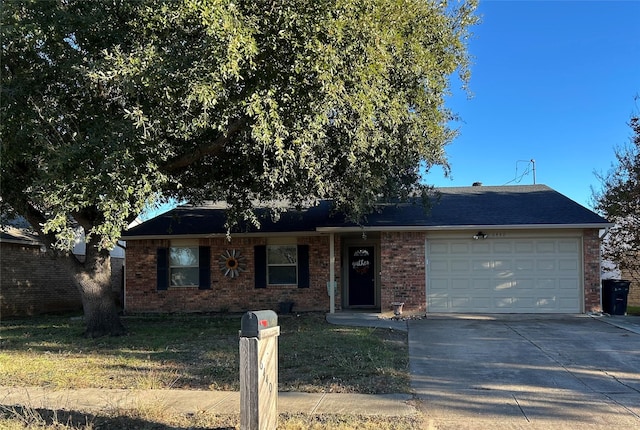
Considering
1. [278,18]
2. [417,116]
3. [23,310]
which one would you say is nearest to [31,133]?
[278,18]

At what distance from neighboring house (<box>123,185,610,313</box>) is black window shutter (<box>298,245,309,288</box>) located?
0.10 ft

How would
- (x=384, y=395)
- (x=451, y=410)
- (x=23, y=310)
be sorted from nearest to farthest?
1. (x=451, y=410)
2. (x=384, y=395)
3. (x=23, y=310)

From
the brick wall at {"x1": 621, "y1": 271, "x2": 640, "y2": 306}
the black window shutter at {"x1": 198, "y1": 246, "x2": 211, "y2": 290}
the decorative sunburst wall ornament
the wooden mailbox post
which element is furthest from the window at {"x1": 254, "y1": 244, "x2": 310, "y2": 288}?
the brick wall at {"x1": 621, "y1": 271, "x2": 640, "y2": 306}

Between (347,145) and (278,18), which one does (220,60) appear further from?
(347,145)

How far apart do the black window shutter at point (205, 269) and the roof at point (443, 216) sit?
2.26 feet

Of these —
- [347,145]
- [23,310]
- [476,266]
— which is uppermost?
[347,145]

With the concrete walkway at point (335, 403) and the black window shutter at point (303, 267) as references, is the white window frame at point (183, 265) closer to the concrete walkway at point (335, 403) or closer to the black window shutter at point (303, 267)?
the black window shutter at point (303, 267)

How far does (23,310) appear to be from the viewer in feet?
61.5

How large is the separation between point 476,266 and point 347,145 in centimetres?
778

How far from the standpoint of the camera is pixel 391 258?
48.5ft

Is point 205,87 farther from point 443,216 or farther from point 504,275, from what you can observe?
point 504,275

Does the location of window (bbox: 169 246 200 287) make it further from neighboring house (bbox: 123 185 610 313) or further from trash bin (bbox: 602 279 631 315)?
trash bin (bbox: 602 279 631 315)

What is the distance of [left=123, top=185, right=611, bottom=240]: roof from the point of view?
14.4 metres

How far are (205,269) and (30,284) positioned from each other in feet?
23.6
